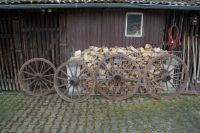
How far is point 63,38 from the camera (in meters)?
6.80

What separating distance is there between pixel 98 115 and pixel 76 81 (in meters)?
1.21

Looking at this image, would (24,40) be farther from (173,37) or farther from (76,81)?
(173,37)

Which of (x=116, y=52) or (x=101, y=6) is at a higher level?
(x=101, y=6)

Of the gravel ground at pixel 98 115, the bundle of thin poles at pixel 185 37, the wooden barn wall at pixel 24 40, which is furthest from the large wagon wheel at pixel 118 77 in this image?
the wooden barn wall at pixel 24 40

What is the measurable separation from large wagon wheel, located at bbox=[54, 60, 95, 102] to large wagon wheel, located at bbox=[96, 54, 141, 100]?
28cm

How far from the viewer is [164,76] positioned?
6.34 metres

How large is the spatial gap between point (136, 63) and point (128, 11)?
1500mm

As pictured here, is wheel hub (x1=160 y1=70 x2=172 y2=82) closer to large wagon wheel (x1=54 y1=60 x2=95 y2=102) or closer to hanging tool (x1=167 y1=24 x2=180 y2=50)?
hanging tool (x1=167 y1=24 x2=180 y2=50)

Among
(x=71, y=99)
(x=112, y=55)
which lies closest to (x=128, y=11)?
(x=112, y=55)

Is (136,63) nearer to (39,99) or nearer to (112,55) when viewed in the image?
(112,55)

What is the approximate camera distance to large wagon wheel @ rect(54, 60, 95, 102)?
614 centimetres

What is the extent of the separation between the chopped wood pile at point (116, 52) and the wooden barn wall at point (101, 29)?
0.63 ft

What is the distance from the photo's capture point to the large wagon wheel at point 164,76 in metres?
6.27

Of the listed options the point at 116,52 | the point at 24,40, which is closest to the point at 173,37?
the point at 116,52
